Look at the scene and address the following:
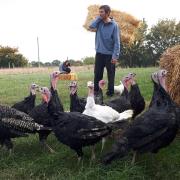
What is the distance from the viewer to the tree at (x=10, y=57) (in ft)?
175

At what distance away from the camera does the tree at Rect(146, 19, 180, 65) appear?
3994 centimetres

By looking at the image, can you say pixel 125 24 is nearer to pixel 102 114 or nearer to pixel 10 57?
pixel 10 57

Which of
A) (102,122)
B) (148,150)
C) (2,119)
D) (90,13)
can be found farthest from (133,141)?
(90,13)

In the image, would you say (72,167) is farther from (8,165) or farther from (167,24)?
(167,24)

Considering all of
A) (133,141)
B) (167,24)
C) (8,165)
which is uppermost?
(167,24)

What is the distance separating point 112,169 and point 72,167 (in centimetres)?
71

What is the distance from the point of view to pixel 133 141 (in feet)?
20.6

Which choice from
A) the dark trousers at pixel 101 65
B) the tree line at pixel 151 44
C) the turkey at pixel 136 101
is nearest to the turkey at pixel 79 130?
the turkey at pixel 136 101

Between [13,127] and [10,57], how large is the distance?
46702 millimetres

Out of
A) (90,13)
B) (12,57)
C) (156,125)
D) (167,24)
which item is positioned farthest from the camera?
(12,57)

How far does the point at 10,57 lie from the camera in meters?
53.2

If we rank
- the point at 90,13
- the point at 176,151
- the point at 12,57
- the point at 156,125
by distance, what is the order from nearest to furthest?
the point at 156,125
the point at 176,151
the point at 90,13
the point at 12,57

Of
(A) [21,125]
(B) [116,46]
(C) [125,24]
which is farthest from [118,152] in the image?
(C) [125,24]

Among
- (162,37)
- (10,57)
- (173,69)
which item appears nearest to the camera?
(173,69)
